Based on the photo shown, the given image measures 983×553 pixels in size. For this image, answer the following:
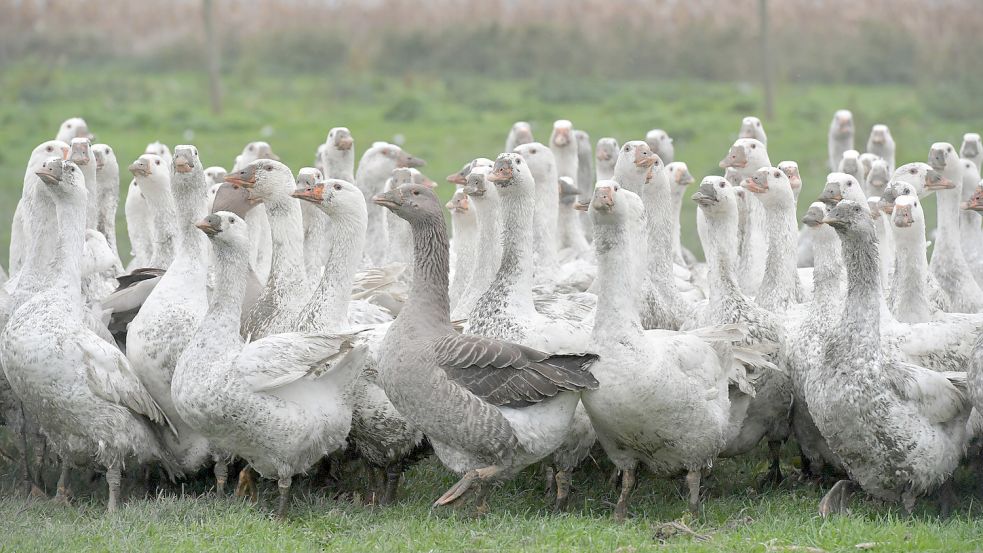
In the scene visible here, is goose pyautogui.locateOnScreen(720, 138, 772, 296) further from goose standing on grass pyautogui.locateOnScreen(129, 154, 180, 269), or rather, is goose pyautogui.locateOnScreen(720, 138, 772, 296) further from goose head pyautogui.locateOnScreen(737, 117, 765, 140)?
goose standing on grass pyautogui.locateOnScreen(129, 154, 180, 269)

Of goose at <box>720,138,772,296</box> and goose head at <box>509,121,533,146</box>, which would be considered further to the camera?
goose head at <box>509,121,533,146</box>

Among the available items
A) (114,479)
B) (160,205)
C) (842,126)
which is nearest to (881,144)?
(842,126)

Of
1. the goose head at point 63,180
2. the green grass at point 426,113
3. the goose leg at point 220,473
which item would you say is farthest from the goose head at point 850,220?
the green grass at point 426,113

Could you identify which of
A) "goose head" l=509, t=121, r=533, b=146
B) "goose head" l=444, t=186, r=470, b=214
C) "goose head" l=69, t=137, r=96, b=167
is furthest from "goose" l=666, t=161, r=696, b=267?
"goose head" l=69, t=137, r=96, b=167

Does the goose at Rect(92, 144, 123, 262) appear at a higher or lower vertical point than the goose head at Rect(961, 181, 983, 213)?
higher

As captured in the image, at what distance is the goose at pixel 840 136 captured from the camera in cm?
1353

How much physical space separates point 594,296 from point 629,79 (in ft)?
58.5

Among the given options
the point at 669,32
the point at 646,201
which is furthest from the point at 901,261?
the point at 669,32

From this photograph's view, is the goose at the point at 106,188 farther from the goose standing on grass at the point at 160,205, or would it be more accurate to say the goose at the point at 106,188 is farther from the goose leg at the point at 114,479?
the goose leg at the point at 114,479

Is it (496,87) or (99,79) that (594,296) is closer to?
(496,87)

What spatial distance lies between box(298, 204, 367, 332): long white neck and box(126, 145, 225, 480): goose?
696mm

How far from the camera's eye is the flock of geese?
733 centimetres

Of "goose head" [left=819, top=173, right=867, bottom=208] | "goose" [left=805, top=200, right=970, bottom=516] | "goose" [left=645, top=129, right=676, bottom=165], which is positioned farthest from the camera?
"goose" [left=645, top=129, right=676, bottom=165]

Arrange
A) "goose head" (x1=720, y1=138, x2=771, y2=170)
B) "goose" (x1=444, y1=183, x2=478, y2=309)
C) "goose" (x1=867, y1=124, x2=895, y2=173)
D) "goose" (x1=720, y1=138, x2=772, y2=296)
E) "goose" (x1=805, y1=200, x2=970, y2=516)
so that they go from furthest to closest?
"goose" (x1=867, y1=124, x2=895, y2=173) < "goose head" (x1=720, y1=138, x2=771, y2=170) < "goose" (x1=444, y1=183, x2=478, y2=309) < "goose" (x1=720, y1=138, x2=772, y2=296) < "goose" (x1=805, y1=200, x2=970, y2=516)
